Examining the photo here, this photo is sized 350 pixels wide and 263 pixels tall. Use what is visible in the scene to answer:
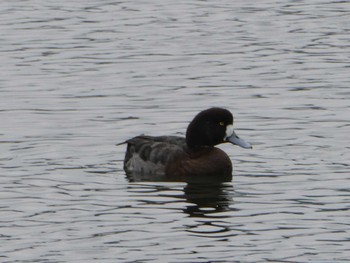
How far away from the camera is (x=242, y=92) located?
2364cm

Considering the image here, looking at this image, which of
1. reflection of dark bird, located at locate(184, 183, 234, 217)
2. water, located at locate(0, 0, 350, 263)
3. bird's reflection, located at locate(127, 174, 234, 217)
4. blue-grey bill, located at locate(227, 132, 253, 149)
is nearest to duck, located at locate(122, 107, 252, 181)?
blue-grey bill, located at locate(227, 132, 253, 149)

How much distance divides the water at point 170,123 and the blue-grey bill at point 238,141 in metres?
0.29

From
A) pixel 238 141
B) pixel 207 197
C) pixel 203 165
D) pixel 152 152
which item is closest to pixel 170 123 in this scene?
pixel 152 152

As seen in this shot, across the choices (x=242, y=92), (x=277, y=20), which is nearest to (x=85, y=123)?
(x=242, y=92)

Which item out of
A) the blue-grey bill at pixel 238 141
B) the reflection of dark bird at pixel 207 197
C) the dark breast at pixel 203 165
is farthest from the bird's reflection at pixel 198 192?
the blue-grey bill at pixel 238 141

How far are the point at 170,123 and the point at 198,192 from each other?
3.77 meters

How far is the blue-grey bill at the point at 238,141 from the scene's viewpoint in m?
18.8

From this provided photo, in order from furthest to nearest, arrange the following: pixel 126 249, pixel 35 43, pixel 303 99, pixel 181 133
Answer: pixel 35 43 → pixel 303 99 → pixel 181 133 → pixel 126 249

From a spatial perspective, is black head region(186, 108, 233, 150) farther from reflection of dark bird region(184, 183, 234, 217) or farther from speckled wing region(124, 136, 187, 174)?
reflection of dark bird region(184, 183, 234, 217)

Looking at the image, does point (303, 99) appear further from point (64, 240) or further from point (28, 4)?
point (28, 4)

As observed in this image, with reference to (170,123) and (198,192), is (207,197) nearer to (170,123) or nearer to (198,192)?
(198,192)

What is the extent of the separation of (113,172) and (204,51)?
933 centimetres

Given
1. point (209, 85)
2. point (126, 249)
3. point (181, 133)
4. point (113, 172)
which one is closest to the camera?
point (126, 249)

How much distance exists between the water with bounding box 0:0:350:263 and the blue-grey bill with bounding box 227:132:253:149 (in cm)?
29
